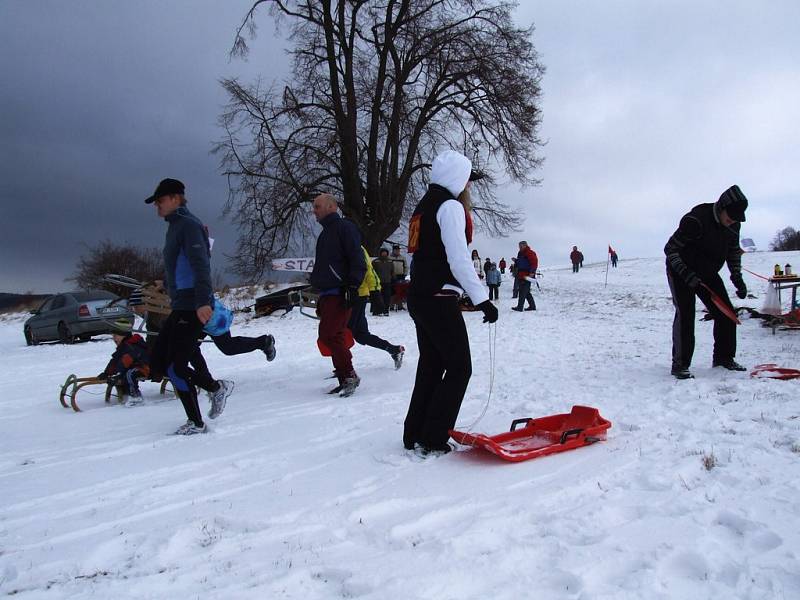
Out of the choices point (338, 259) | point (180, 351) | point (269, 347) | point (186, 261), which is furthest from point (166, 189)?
point (269, 347)

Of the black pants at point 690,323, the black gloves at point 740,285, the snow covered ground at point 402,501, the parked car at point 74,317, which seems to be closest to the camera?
the snow covered ground at point 402,501

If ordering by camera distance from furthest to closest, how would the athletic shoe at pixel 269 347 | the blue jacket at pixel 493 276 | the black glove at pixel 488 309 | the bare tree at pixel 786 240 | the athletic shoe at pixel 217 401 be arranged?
1. the bare tree at pixel 786 240
2. the blue jacket at pixel 493 276
3. the athletic shoe at pixel 269 347
4. the athletic shoe at pixel 217 401
5. the black glove at pixel 488 309

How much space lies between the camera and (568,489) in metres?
2.60

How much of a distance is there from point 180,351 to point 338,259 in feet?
5.78

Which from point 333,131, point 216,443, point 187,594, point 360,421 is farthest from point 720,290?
point 333,131

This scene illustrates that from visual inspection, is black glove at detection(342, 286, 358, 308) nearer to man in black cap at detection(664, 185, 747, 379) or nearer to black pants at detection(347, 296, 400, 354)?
black pants at detection(347, 296, 400, 354)

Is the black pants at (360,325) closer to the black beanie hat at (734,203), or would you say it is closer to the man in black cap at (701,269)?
the man in black cap at (701,269)

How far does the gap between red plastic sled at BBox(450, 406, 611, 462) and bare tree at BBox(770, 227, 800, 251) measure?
72084 mm

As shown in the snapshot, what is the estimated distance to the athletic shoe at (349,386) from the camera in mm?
5352

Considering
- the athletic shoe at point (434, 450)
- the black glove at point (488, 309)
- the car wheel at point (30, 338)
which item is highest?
the black glove at point (488, 309)

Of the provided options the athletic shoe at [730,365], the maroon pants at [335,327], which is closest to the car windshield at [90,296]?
the maroon pants at [335,327]

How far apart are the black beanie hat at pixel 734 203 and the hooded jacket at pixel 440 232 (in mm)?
3170

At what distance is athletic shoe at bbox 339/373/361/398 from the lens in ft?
17.6

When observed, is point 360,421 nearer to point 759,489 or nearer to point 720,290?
point 759,489
